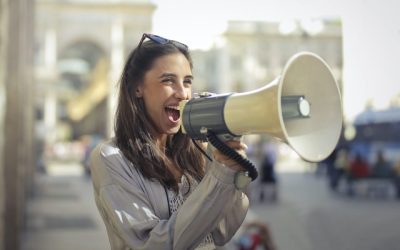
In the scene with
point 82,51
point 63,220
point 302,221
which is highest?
point 302,221

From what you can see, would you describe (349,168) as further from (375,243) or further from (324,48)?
(324,48)

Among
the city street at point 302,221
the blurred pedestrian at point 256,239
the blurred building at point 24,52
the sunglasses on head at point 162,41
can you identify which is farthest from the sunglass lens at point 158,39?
the blurred pedestrian at point 256,239

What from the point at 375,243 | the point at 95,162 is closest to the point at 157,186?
the point at 95,162

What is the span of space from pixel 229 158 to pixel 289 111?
0.12m

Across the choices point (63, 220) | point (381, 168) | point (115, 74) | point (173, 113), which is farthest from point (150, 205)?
point (63, 220)

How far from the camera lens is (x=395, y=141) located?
289 cm

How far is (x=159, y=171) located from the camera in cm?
106

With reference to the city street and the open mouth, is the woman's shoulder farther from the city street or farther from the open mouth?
the city street

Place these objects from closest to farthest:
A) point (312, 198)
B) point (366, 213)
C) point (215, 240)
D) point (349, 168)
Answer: point (215, 240) < point (366, 213) < point (349, 168) < point (312, 198)

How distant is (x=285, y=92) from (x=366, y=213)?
2327 millimetres

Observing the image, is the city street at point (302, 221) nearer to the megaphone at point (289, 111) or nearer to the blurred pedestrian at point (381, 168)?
the blurred pedestrian at point (381, 168)

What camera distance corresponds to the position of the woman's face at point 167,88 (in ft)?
3.44

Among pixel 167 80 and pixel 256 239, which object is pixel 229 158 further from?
pixel 256 239

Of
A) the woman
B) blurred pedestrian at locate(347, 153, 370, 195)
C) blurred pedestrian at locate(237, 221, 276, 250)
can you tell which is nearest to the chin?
the woman
